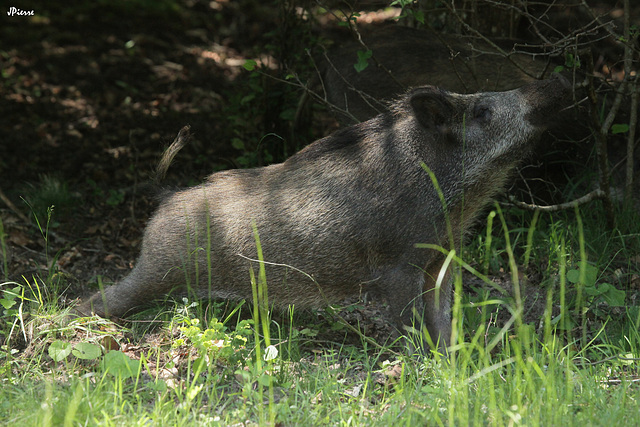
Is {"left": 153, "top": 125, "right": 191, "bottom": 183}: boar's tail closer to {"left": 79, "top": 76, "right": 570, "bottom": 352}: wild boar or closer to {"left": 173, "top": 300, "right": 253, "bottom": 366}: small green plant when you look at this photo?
{"left": 79, "top": 76, "right": 570, "bottom": 352}: wild boar

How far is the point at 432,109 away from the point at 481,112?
1.03ft

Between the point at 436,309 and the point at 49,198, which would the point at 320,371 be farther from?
the point at 49,198

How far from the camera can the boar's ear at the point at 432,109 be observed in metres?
4.20

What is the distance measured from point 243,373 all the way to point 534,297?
2.24 metres


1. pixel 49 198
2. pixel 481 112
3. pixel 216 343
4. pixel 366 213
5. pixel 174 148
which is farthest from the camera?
pixel 49 198

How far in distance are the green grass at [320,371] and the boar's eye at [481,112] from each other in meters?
0.72

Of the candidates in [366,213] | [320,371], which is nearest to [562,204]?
[366,213]

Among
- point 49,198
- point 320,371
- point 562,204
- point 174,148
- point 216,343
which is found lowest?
point 320,371

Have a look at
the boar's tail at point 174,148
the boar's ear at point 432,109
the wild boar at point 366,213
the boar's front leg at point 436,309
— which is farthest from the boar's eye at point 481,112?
the boar's tail at point 174,148

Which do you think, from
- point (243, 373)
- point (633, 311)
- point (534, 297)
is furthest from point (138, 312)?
point (633, 311)

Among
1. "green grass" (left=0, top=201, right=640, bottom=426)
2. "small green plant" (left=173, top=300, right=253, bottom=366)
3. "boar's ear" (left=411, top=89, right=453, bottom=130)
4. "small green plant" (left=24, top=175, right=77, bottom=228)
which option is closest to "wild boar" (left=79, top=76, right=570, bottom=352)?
"boar's ear" (left=411, top=89, right=453, bottom=130)

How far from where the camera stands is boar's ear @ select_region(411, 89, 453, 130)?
13.8 ft

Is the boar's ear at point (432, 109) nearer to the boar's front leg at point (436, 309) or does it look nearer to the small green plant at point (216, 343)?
the boar's front leg at point (436, 309)

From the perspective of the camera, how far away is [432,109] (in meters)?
4.25
